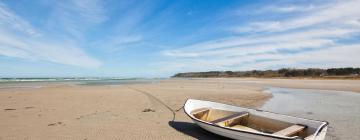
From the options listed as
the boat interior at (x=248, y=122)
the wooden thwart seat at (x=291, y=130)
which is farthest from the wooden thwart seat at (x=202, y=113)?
the wooden thwart seat at (x=291, y=130)

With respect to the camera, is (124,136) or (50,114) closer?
(124,136)

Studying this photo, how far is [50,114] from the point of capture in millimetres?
8922

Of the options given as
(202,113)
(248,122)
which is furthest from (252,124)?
(202,113)

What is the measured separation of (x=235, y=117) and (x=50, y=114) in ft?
21.9

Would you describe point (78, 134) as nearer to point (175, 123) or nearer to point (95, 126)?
point (95, 126)

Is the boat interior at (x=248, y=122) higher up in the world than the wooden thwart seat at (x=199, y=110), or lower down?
lower down

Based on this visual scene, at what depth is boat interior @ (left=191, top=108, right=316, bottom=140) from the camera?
225 inches

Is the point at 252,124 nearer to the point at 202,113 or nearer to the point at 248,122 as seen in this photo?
the point at 248,122

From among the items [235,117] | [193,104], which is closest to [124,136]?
[193,104]

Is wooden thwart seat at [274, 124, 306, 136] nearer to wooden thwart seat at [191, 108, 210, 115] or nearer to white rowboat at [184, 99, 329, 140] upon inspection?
white rowboat at [184, 99, 329, 140]

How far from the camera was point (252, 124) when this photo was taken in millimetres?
6895

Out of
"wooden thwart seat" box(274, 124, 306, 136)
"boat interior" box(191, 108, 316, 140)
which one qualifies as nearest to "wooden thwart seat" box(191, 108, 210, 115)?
"boat interior" box(191, 108, 316, 140)

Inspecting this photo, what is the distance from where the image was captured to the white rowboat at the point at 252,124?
4762 mm

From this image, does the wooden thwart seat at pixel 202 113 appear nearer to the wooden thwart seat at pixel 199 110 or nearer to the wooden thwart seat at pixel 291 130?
the wooden thwart seat at pixel 199 110
